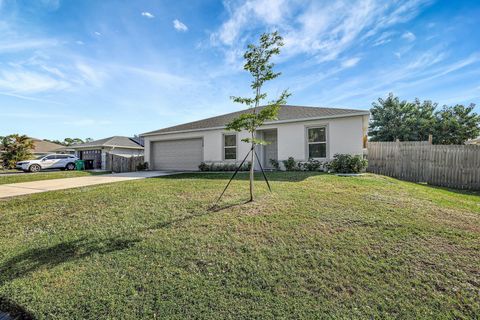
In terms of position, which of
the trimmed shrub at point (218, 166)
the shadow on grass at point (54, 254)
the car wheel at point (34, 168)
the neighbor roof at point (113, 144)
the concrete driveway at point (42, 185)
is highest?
the neighbor roof at point (113, 144)

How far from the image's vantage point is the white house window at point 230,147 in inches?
517

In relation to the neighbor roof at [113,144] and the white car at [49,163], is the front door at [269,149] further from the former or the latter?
the white car at [49,163]

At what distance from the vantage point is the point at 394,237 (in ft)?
11.5

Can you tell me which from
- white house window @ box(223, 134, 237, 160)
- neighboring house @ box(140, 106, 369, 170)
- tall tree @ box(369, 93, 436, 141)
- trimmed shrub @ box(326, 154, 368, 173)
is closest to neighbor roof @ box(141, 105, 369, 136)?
neighboring house @ box(140, 106, 369, 170)

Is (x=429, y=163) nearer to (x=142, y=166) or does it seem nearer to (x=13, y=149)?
(x=142, y=166)

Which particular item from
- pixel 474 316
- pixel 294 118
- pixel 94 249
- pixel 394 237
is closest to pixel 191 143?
pixel 294 118

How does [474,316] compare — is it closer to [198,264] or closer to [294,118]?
[198,264]

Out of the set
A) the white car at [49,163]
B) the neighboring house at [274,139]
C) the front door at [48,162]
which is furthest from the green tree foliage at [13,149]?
the neighboring house at [274,139]

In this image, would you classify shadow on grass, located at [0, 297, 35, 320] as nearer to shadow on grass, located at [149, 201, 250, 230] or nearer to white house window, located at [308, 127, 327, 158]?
shadow on grass, located at [149, 201, 250, 230]

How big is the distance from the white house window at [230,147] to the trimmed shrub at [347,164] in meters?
5.58

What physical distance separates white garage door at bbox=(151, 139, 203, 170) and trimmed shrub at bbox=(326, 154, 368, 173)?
8.24 m

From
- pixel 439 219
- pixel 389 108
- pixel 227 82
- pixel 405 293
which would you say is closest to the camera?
pixel 405 293

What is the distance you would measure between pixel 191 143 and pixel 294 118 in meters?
7.24

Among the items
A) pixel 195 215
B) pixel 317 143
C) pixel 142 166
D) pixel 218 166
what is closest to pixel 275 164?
pixel 317 143
